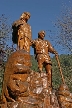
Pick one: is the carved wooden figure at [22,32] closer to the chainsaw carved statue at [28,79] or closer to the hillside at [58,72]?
the chainsaw carved statue at [28,79]

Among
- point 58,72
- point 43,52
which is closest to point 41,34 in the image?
point 43,52

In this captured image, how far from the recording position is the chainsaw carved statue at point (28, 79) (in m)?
8.61

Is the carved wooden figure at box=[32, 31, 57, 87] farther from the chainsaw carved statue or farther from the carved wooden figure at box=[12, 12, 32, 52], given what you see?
the carved wooden figure at box=[12, 12, 32, 52]

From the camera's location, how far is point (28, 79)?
34.4 feet

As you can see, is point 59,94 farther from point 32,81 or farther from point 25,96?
point 25,96

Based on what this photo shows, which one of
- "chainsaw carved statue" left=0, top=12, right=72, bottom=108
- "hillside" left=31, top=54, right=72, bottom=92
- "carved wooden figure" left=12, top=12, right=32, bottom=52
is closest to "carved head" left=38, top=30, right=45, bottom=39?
"chainsaw carved statue" left=0, top=12, right=72, bottom=108

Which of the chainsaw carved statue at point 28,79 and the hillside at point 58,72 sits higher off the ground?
the hillside at point 58,72

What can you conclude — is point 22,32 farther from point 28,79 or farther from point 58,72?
point 58,72

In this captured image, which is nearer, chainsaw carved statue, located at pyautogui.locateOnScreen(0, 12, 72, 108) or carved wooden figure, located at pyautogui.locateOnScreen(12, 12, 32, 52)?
chainsaw carved statue, located at pyautogui.locateOnScreen(0, 12, 72, 108)

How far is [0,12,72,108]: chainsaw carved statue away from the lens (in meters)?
8.61

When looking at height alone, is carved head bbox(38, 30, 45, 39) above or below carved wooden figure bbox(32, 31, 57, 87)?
above

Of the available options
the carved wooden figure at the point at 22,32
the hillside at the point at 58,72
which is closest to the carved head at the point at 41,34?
the carved wooden figure at the point at 22,32

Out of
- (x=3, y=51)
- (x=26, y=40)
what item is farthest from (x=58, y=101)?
(x=3, y=51)

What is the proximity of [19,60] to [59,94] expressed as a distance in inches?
116
